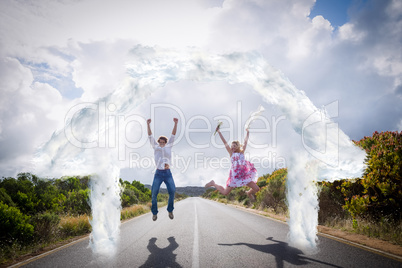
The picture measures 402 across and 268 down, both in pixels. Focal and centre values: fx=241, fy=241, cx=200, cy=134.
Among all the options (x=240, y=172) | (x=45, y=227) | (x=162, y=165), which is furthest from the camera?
(x=45, y=227)

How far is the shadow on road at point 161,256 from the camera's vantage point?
522 centimetres

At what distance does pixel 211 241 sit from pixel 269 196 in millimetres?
12248

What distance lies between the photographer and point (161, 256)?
19.5 feet

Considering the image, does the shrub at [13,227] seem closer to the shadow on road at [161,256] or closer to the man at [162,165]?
the shadow on road at [161,256]

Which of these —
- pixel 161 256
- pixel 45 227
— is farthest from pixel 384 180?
pixel 45 227

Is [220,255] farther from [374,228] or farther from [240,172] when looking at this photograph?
[374,228]

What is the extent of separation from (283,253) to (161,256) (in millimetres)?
2984

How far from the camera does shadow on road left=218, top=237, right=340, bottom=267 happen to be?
16.8ft

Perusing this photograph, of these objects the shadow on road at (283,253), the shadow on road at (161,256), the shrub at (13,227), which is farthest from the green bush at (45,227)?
the shadow on road at (283,253)

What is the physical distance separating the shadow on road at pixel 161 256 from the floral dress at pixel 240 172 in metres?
2.58

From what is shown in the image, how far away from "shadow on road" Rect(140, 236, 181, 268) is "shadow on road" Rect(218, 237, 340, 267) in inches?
78.5

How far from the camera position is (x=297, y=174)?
20.5 ft

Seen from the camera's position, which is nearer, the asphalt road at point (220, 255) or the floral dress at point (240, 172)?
the asphalt road at point (220, 255)

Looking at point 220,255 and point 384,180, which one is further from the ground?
point 384,180
